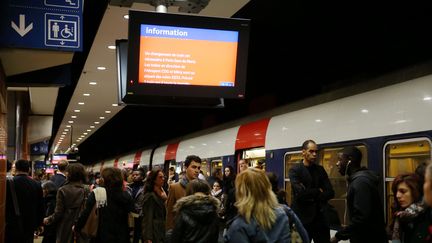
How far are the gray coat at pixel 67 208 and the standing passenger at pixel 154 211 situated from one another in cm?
86

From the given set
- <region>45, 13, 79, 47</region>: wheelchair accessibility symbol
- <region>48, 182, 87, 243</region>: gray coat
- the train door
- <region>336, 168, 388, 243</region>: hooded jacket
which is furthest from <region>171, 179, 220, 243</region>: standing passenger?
<region>48, 182, 87, 243</region>: gray coat

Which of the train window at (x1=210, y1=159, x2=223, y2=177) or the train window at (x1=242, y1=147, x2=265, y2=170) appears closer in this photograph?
the train window at (x1=242, y1=147, x2=265, y2=170)

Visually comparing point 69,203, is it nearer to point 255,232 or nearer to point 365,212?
point 365,212

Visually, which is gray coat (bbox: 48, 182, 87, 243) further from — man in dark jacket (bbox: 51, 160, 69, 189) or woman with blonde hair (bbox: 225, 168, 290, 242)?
woman with blonde hair (bbox: 225, 168, 290, 242)

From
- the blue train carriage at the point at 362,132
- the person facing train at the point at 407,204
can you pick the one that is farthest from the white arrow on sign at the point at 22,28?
the blue train carriage at the point at 362,132

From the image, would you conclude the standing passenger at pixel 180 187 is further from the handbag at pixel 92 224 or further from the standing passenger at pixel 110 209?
the handbag at pixel 92 224

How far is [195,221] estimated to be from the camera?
397 cm

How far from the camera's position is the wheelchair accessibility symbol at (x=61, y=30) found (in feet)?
17.7

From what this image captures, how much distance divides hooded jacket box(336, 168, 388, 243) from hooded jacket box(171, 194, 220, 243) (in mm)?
1570

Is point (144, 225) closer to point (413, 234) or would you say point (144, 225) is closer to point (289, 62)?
point (413, 234)

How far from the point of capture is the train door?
5523mm

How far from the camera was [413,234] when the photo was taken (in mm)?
3670

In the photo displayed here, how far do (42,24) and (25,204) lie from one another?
2.68 meters

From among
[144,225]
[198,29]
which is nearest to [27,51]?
[198,29]
